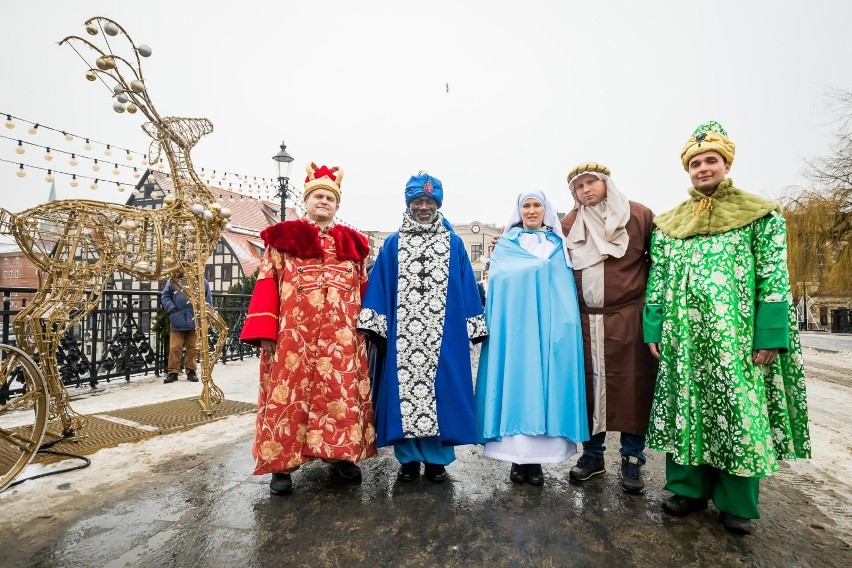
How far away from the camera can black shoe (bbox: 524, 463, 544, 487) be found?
275 cm

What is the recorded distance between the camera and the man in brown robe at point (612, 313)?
105 inches

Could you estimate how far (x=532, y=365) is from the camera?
9.13 ft

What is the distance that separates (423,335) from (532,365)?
0.72 m

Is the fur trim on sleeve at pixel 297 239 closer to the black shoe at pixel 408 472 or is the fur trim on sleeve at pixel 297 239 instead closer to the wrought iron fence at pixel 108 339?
the black shoe at pixel 408 472

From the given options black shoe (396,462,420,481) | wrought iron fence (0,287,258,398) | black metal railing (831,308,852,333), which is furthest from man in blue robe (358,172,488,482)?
black metal railing (831,308,852,333)

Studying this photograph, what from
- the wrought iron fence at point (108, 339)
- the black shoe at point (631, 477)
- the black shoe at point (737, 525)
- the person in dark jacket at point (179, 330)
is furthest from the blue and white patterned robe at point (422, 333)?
the person in dark jacket at point (179, 330)

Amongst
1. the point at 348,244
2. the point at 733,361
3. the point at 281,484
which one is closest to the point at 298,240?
the point at 348,244

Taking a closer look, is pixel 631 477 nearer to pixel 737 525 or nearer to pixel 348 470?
pixel 737 525

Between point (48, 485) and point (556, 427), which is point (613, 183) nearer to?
point (556, 427)

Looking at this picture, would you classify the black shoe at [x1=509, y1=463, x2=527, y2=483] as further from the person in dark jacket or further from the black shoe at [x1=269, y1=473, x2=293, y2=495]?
the person in dark jacket

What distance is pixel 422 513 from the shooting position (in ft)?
7.69

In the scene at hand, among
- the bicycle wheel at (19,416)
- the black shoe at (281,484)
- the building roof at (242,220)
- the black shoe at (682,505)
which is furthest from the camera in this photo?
the building roof at (242,220)

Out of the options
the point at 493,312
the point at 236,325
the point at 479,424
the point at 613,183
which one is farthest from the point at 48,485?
the point at 236,325

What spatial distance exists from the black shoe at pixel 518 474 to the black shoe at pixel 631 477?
23.0 inches
